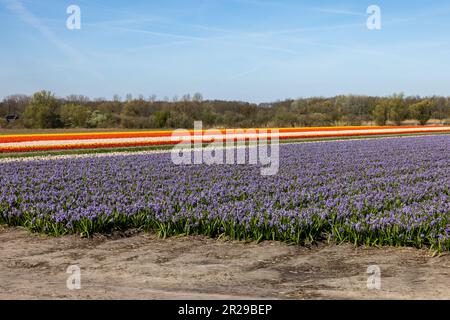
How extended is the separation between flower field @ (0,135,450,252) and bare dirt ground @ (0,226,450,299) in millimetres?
401

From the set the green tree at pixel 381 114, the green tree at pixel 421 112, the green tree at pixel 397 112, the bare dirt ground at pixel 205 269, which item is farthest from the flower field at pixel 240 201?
the green tree at pixel 421 112

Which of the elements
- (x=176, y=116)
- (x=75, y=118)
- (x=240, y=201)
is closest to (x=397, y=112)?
(x=176, y=116)

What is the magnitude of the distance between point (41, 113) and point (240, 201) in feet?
187

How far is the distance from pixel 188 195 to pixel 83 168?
8409 mm

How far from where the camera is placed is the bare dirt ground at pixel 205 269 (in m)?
7.57

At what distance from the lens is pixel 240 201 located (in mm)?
13859

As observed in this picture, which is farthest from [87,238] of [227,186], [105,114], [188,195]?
[105,114]

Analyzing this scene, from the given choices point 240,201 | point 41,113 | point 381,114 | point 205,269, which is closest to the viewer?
point 205,269

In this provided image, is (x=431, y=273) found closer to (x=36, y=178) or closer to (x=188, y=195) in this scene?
(x=188, y=195)

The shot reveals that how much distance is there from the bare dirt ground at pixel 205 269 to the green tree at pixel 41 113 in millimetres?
57665

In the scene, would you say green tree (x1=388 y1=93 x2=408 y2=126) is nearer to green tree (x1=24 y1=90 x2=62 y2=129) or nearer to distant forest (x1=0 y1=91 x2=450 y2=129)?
distant forest (x1=0 y1=91 x2=450 y2=129)

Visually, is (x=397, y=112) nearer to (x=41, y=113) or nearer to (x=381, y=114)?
(x=381, y=114)

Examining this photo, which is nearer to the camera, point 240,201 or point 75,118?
point 240,201

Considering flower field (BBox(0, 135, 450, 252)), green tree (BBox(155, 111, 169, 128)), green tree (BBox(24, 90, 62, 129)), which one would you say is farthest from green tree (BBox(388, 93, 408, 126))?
flower field (BBox(0, 135, 450, 252))
